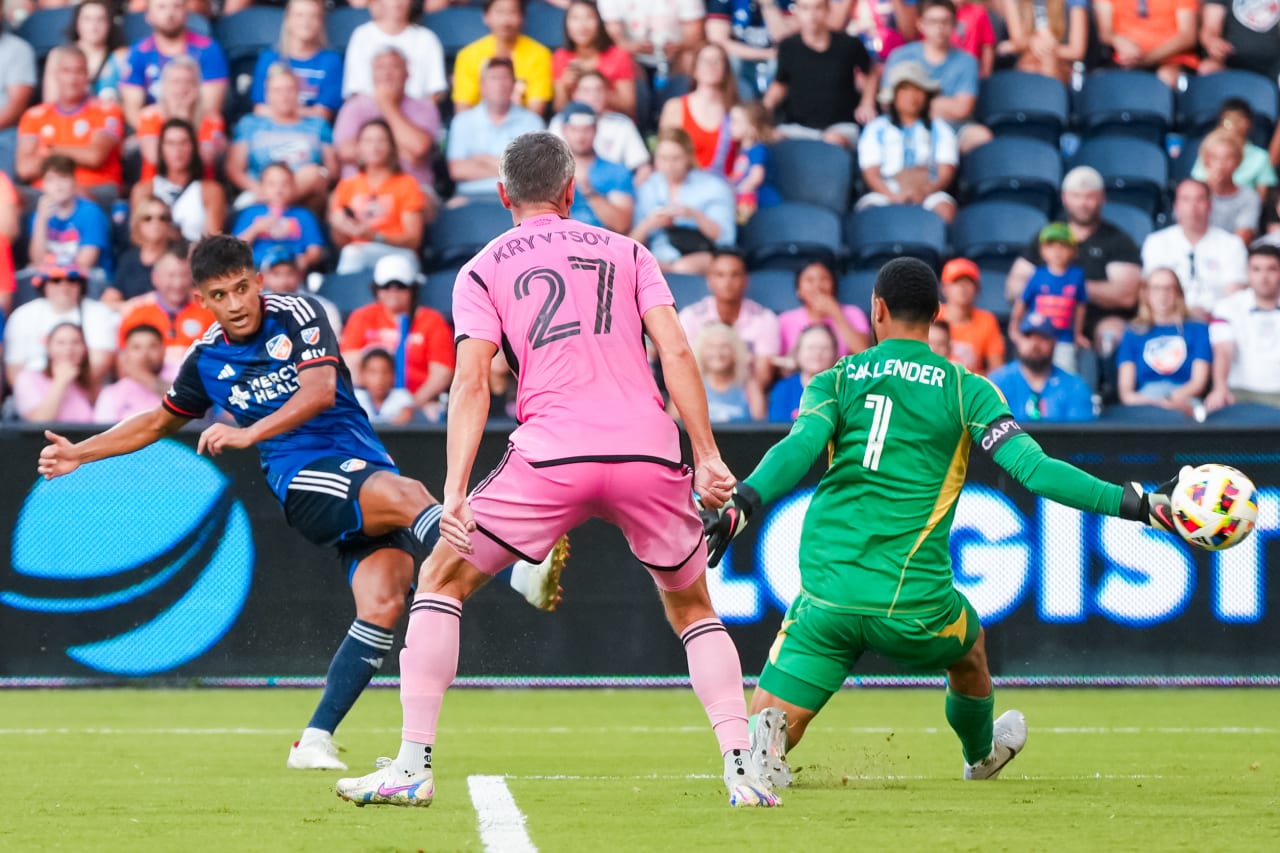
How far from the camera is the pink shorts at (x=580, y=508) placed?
5.08 metres

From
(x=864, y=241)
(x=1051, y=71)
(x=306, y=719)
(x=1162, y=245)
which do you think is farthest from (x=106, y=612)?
(x=1051, y=71)

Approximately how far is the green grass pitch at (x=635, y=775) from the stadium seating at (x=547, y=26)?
6.18m

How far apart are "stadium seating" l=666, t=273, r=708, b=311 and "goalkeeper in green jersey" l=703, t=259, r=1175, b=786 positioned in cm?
637

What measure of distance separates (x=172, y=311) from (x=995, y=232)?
586 cm

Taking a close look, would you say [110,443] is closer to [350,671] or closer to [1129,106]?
[350,671]

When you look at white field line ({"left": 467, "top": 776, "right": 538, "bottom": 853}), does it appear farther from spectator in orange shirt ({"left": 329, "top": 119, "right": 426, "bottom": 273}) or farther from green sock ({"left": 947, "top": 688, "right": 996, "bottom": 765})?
spectator in orange shirt ({"left": 329, "top": 119, "right": 426, "bottom": 273})

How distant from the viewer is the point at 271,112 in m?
13.4

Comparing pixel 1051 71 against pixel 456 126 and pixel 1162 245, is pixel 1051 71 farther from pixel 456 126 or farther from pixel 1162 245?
pixel 456 126

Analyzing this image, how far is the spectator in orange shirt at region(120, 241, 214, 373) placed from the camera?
11.7 metres

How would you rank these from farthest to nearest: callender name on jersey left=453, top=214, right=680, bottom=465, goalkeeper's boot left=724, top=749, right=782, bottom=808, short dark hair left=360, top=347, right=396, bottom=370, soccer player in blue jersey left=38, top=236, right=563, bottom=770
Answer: short dark hair left=360, top=347, right=396, bottom=370
soccer player in blue jersey left=38, top=236, right=563, bottom=770
goalkeeper's boot left=724, top=749, right=782, bottom=808
callender name on jersey left=453, top=214, right=680, bottom=465

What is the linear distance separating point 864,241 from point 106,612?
6139 millimetres

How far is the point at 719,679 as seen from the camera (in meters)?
5.27

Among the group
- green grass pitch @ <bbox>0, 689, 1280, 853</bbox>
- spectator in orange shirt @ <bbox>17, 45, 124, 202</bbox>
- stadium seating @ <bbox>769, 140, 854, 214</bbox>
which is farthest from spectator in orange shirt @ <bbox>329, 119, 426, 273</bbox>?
green grass pitch @ <bbox>0, 689, 1280, 853</bbox>

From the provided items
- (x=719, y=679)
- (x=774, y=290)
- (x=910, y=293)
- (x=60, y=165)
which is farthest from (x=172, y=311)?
(x=719, y=679)
